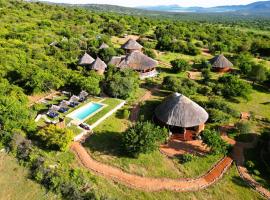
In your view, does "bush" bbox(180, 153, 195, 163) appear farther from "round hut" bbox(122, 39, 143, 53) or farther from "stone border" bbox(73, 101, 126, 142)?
"round hut" bbox(122, 39, 143, 53)

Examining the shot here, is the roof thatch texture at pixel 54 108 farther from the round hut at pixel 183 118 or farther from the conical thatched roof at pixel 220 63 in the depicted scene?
the conical thatched roof at pixel 220 63

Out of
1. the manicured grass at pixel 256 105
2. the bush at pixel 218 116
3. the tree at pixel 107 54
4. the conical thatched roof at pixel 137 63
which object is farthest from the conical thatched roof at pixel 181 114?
the tree at pixel 107 54

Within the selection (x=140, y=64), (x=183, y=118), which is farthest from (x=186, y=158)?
(x=140, y=64)

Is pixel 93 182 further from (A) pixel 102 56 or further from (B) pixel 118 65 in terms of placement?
(A) pixel 102 56

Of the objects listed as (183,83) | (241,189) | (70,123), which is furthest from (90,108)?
(241,189)

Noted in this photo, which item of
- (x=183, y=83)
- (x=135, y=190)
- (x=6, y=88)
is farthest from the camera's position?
(x=183, y=83)
